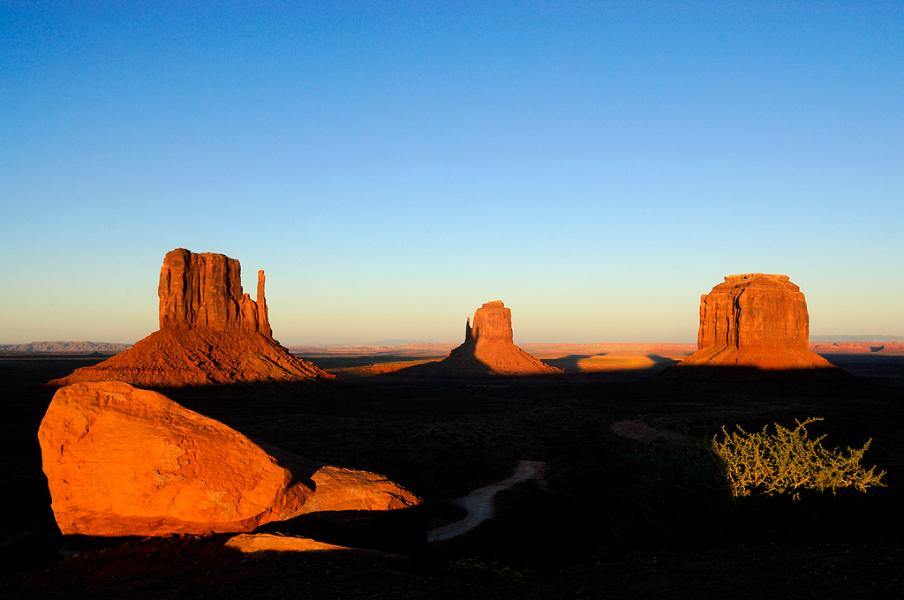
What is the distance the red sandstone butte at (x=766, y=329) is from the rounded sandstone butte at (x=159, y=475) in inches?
2884

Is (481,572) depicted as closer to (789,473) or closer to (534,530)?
(789,473)

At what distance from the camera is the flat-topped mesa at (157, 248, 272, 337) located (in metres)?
66.7

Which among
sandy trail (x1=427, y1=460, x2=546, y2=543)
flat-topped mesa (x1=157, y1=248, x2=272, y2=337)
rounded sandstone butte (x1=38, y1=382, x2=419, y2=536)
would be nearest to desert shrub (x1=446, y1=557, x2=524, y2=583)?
rounded sandstone butte (x1=38, y1=382, x2=419, y2=536)

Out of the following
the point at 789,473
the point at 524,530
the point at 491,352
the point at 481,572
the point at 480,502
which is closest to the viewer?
the point at 481,572

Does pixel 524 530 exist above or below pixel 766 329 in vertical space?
below

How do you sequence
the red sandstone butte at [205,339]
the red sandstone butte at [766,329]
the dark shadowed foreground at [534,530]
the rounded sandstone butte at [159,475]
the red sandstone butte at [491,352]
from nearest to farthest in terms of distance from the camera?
the dark shadowed foreground at [534,530] → the rounded sandstone butte at [159,475] → the red sandstone butte at [205,339] → the red sandstone butte at [766,329] → the red sandstone butte at [491,352]

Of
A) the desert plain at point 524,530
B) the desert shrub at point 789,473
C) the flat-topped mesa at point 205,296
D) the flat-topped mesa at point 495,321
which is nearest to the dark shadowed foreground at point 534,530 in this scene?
the desert plain at point 524,530

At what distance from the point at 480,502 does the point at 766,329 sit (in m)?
65.7

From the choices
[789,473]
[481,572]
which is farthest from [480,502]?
[481,572]

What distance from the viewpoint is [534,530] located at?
20.4m

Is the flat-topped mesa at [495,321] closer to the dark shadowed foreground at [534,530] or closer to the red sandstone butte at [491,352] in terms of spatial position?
the red sandstone butte at [491,352]

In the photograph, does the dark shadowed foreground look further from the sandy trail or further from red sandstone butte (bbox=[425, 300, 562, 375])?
red sandstone butte (bbox=[425, 300, 562, 375])

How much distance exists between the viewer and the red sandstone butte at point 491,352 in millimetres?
125000

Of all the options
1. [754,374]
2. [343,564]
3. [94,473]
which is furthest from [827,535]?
[754,374]
